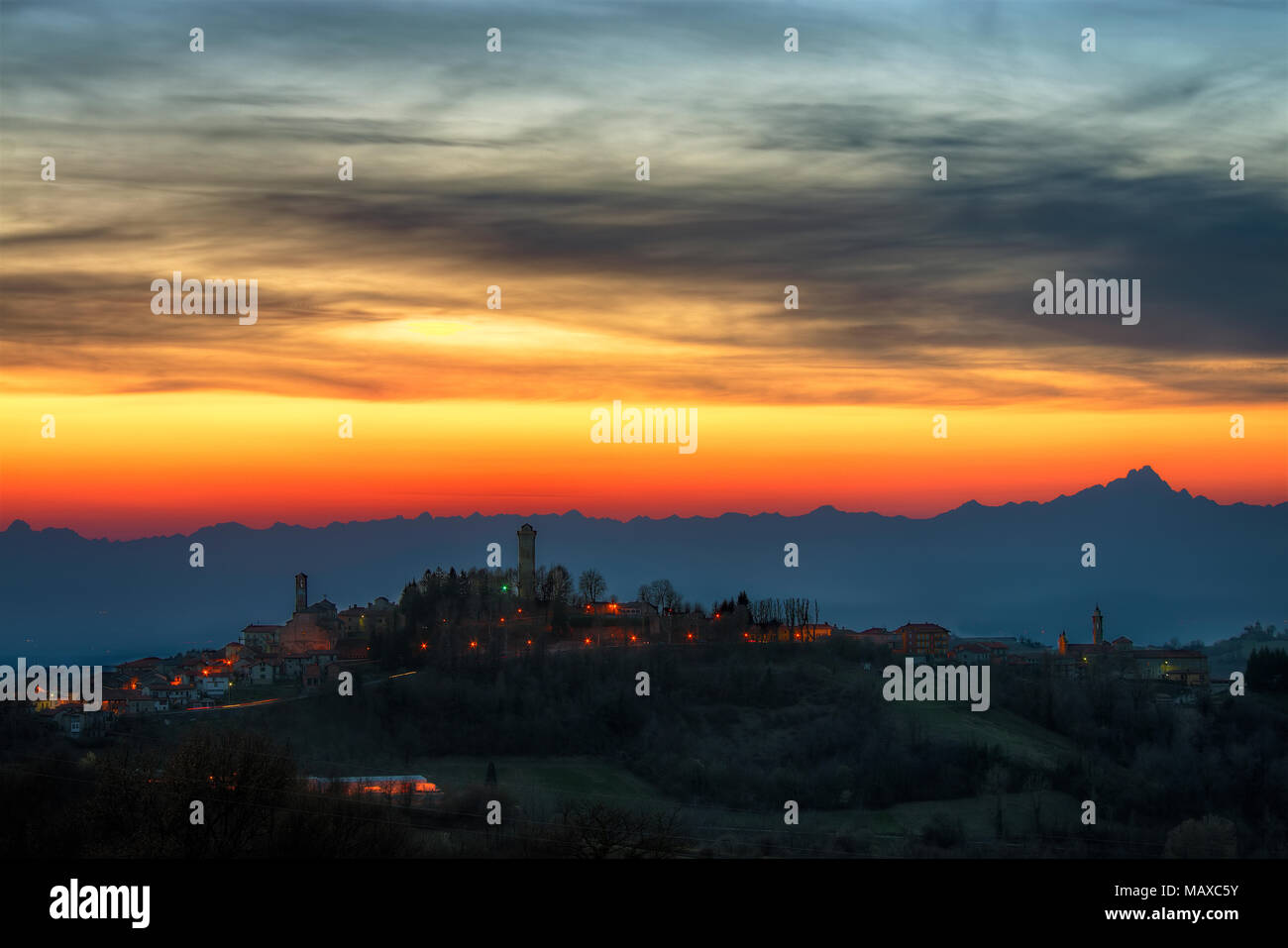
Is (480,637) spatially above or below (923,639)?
above

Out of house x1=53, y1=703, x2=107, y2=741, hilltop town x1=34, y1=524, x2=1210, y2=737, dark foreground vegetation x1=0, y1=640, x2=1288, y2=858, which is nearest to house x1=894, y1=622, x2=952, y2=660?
hilltop town x1=34, y1=524, x2=1210, y2=737

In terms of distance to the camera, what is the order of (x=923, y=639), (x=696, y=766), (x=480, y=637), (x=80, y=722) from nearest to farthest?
(x=80, y=722) → (x=696, y=766) → (x=480, y=637) → (x=923, y=639)

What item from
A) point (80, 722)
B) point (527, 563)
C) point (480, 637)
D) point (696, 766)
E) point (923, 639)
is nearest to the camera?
point (80, 722)

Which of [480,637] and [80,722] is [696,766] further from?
[80,722]

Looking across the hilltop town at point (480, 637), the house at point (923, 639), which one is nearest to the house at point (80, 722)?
the hilltop town at point (480, 637)

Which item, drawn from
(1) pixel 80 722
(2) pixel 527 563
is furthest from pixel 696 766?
(2) pixel 527 563

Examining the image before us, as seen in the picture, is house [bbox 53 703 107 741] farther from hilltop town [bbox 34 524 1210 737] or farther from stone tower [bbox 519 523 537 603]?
stone tower [bbox 519 523 537 603]
